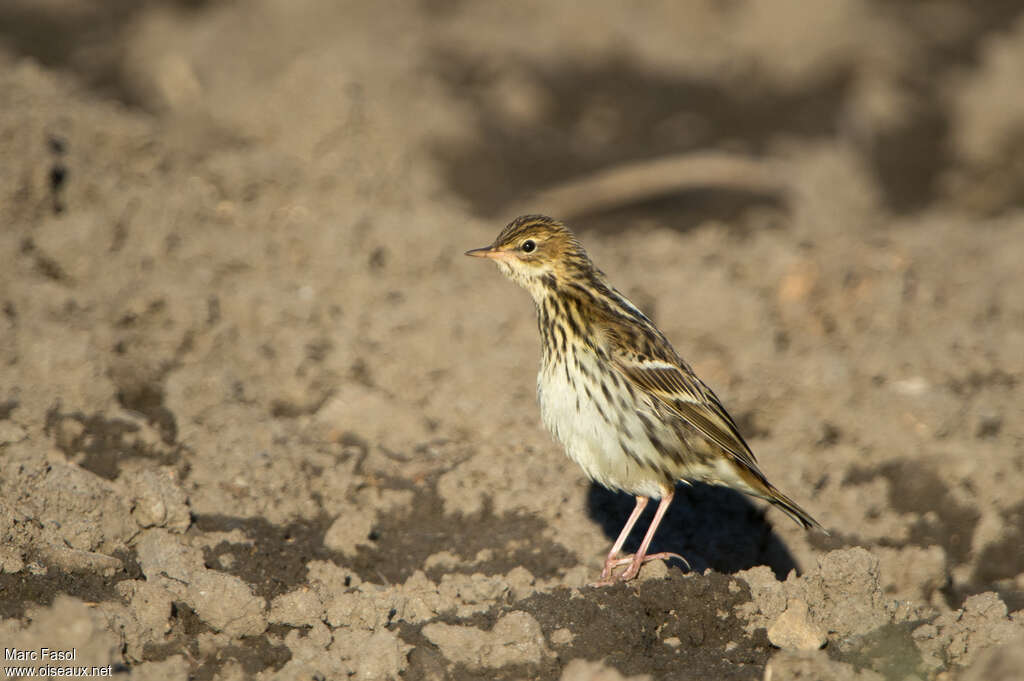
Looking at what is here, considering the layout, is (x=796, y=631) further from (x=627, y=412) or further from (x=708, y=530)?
(x=708, y=530)

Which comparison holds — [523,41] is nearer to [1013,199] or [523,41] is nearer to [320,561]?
[1013,199]

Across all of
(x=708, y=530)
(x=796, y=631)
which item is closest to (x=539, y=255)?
(x=708, y=530)

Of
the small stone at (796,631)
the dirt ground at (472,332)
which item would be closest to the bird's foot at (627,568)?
the dirt ground at (472,332)

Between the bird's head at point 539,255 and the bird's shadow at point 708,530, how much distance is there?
4.43 ft

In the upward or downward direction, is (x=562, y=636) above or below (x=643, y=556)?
below

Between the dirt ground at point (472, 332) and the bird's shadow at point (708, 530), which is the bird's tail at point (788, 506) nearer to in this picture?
the dirt ground at point (472, 332)

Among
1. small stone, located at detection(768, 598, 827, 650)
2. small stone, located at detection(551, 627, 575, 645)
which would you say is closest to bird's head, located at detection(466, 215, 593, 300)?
small stone, located at detection(551, 627, 575, 645)

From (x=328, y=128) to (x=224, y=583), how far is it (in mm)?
6054

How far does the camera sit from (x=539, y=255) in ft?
20.4

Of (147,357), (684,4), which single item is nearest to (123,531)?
(147,357)

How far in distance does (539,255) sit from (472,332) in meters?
1.97

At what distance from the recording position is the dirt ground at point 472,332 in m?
5.24

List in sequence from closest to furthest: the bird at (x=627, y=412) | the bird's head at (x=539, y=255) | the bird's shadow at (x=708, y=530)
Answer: the bird at (x=627, y=412), the bird's head at (x=539, y=255), the bird's shadow at (x=708, y=530)

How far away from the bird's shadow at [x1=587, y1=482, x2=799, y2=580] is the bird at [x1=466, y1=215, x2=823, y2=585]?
666mm
